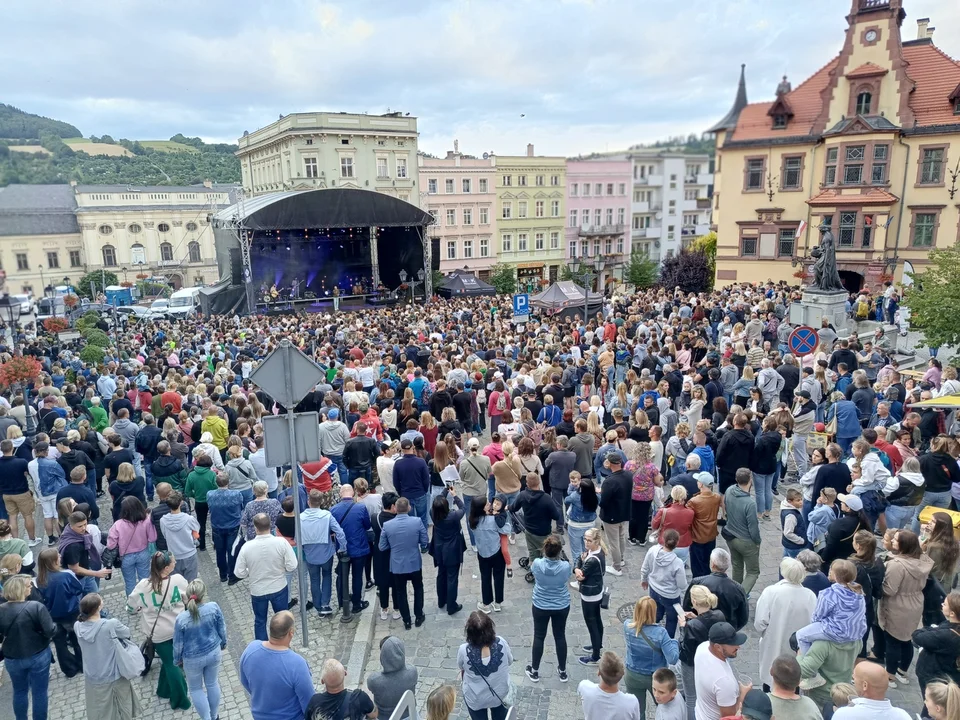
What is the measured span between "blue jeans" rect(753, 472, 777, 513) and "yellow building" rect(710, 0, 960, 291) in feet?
63.1

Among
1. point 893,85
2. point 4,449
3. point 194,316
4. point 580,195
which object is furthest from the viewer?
point 580,195

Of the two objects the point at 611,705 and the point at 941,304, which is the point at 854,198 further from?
the point at 611,705

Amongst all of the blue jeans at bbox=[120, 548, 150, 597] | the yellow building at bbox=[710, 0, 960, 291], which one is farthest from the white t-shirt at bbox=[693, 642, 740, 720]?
the yellow building at bbox=[710, 0, 960, 291]

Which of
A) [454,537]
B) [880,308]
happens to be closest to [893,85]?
[880,308]

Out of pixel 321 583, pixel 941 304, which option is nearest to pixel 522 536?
pixel 321 583

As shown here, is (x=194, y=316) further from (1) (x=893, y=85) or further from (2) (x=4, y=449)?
(1) (x=893, y=85)

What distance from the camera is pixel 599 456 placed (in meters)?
8.12

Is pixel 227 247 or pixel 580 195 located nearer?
pixel 227 247

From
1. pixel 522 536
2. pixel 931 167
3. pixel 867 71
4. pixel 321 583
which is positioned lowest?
pixel 522 536

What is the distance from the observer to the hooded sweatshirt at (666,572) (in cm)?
544

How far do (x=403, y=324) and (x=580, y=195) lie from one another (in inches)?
1322

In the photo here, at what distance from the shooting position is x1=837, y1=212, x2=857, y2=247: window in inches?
1107

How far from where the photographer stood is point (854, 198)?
27.8 metres

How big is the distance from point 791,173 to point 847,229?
3.83 meters
